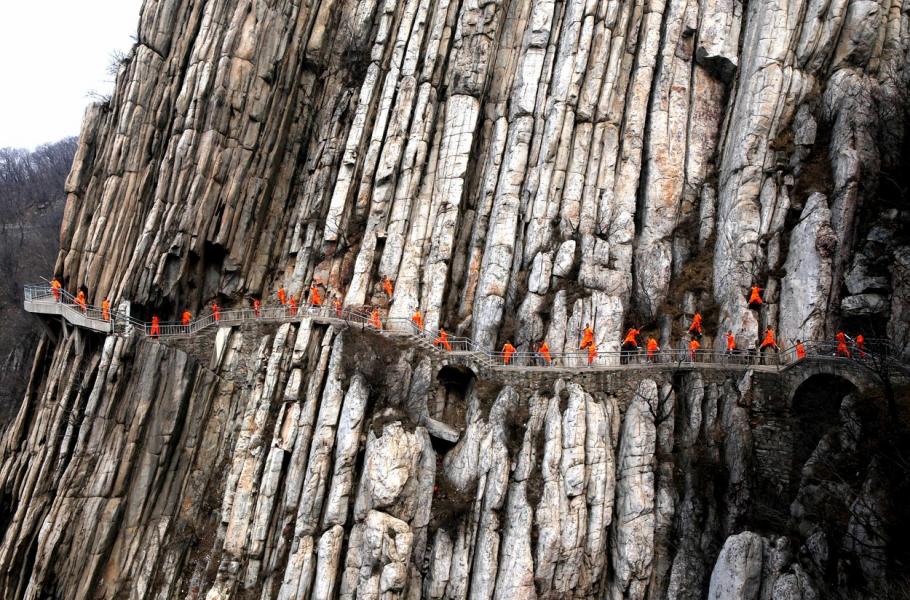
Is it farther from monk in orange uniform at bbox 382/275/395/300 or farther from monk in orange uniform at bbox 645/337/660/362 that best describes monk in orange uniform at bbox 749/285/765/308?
monk in orange uniform at bbox 382/275/395/300

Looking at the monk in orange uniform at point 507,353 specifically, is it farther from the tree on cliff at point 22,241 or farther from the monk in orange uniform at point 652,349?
the tree on cliff at point 22,241

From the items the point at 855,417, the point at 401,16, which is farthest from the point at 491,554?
the point at 401,16

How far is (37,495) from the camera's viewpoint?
31047 millimetres

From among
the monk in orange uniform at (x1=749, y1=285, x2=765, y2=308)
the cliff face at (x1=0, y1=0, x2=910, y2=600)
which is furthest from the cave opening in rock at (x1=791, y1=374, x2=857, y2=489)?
the monk in orange uniform at (x1=749, y1=285, x2=765, y2=308)

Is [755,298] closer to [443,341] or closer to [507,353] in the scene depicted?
[507,353]

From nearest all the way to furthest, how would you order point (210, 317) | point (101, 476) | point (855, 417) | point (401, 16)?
point (855, 417)
point (101, 476)
point (210, 317)
point (401, 16)

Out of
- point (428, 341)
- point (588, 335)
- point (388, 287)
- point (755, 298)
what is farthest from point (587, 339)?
point (388, 287)

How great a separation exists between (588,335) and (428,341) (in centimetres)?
665

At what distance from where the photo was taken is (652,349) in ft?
100.0

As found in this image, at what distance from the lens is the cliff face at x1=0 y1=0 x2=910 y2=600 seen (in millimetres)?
26984

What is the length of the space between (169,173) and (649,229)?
23.3 meters

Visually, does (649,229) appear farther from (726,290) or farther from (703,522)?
(703,522)

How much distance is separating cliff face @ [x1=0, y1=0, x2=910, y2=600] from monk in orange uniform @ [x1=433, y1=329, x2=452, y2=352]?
1.31m

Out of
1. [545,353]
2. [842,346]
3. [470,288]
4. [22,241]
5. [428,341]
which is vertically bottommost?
[428,341]
